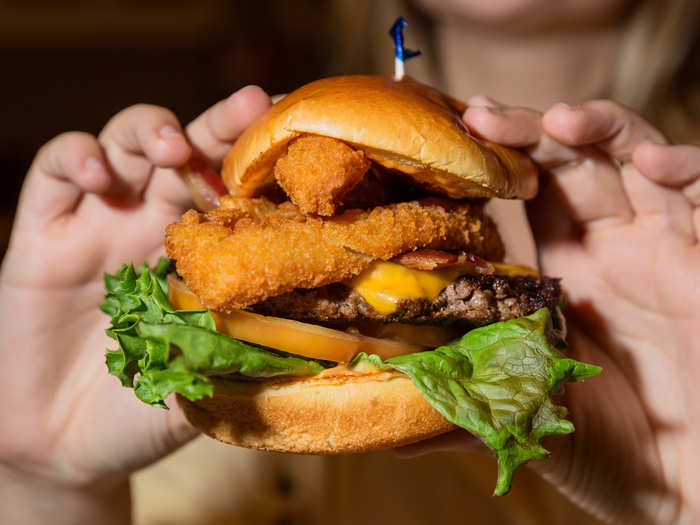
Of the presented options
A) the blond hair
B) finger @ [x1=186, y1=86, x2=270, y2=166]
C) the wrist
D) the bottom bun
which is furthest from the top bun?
the blond hair

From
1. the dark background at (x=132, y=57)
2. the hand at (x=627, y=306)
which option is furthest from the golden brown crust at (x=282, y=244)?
the dark background at (x=132, y=57)

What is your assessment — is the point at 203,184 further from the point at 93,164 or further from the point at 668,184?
the point at 668,184

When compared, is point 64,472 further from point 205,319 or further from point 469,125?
point 469,125

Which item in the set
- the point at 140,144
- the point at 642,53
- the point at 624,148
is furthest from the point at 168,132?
the point at 642,53

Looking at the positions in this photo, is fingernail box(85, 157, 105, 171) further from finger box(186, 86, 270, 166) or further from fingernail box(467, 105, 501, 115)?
fingernail box(467, 105, 501, 115)

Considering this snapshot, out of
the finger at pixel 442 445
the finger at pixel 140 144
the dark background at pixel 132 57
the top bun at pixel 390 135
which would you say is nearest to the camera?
the top bun at pixel 390 135

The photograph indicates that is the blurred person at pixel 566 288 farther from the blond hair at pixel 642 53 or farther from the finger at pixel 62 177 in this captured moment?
the blond hair at pixel 642 53
